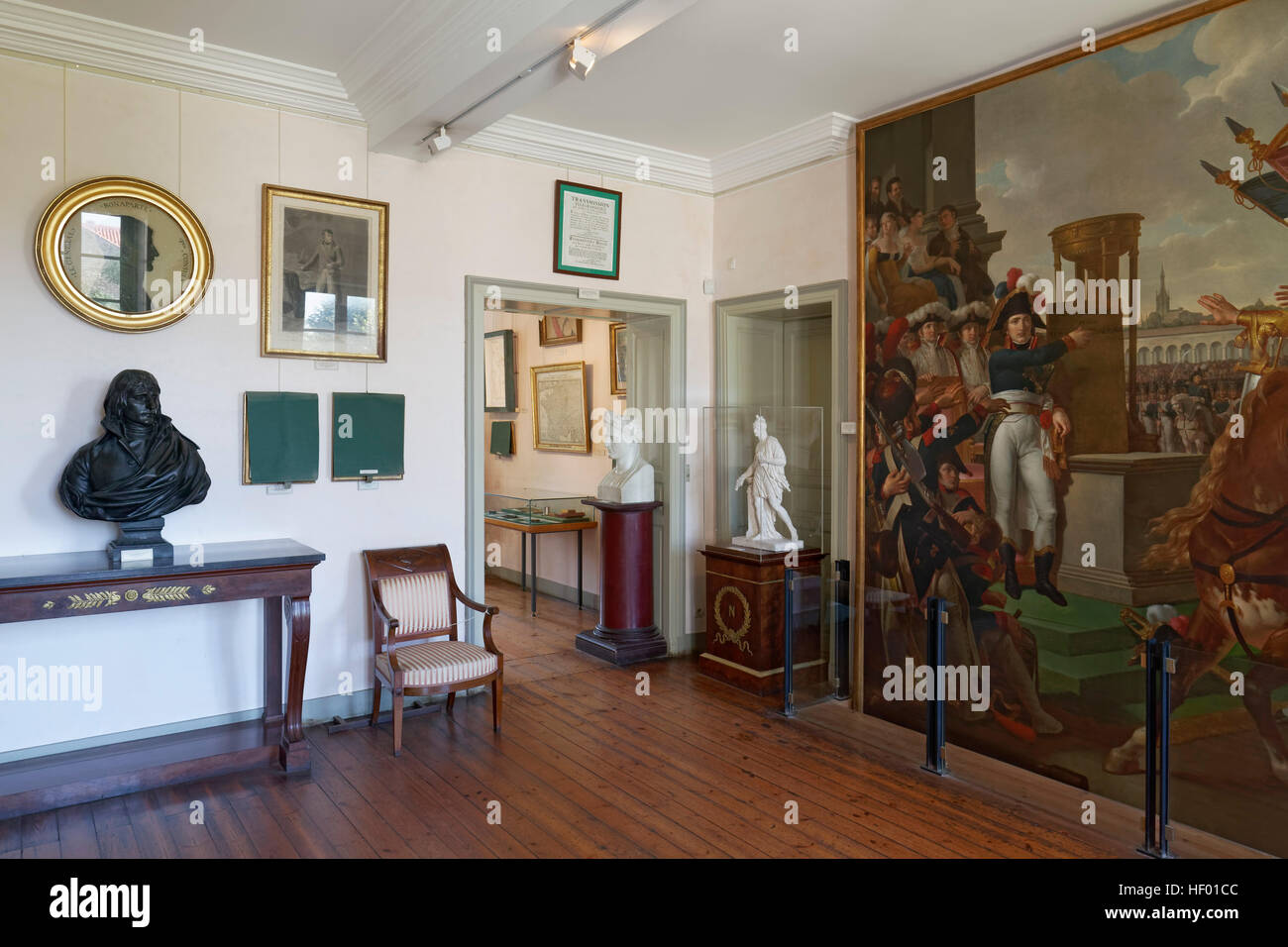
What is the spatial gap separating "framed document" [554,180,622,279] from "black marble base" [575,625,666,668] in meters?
2.84

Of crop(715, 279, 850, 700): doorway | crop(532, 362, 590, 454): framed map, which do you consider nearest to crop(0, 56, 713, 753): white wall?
crop(715, 279, 850, 700): doorway

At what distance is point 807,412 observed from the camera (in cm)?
625

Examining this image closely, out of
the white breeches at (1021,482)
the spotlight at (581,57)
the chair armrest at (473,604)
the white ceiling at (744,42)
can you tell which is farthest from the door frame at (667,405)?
the white breeches at (1021,482)

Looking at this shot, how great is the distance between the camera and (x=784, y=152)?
635 centimetres

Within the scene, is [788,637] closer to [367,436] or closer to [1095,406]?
[1095,406]

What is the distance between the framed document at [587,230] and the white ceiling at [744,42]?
Answer: 2.21 ft

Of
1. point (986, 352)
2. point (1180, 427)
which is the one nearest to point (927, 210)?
point (986, 352)

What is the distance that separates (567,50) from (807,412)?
3014 millimetres

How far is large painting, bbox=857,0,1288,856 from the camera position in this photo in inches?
Answer: 153

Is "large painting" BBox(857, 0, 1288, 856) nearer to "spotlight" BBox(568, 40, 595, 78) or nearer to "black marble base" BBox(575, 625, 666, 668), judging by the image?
"black marble base" BBox(575, 625, 666, 668)

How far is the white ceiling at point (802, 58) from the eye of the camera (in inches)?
173

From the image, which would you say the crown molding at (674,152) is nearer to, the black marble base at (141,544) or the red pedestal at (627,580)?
the red pedestal at (627,580)

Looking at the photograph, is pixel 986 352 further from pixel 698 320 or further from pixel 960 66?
pixel 698 320

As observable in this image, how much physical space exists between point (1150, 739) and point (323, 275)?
5.07 meters
